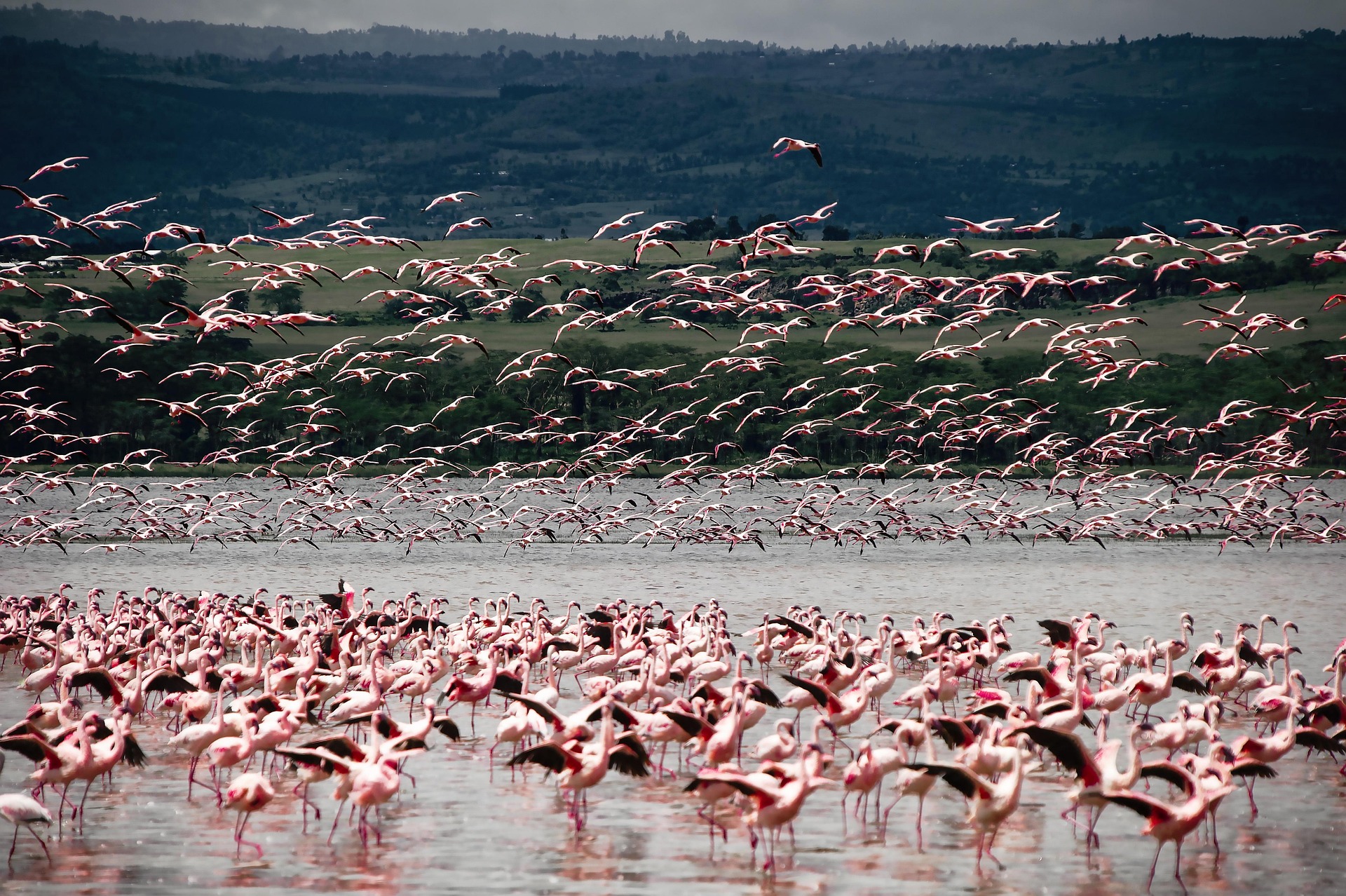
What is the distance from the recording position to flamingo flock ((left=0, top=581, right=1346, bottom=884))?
1406 centimetres

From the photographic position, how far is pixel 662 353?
397 feet

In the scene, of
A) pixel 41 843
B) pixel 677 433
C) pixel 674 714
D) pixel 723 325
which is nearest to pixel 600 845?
pixel 674 714

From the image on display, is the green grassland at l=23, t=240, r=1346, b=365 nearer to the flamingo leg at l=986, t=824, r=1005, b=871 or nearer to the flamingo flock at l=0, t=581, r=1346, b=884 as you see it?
the flamingo flock at l=0, t=581, r=1346, b=884

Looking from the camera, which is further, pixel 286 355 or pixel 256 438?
pixel 286 355

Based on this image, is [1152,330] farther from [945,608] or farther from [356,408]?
[945,608]

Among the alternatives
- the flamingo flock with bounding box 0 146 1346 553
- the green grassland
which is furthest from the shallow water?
the green grassland

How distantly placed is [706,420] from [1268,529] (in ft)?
151

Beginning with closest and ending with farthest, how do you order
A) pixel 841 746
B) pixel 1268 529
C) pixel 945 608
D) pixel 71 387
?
pixel 841 746 < pixel 945 608 < pixel 1268 529 < pixel 71 387

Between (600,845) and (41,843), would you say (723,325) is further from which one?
(41,843)

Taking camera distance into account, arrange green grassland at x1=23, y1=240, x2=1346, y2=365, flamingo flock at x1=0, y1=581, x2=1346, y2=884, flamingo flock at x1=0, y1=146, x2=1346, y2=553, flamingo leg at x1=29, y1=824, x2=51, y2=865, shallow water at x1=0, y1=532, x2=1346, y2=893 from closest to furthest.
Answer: shallow water at x1=0, y1=532, x2=1346, y2=893
flamingo leg at x1=29, y1=824, x2=51, y2=865
flamingo flock at x1=0, y1=581, x2=1346, y2=884
flamingo flock at x1=0, y1=146, x2=1346, y2=553
green grassland at x1=23, y1=240, x2=1346, y2=365

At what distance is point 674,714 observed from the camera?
15508mm

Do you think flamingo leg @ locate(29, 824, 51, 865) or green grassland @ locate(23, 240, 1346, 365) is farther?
green grassland @ locate(23, 240, 1346, 365)

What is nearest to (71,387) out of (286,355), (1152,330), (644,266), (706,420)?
(286,355)

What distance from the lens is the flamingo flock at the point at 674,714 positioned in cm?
Result: 1406
